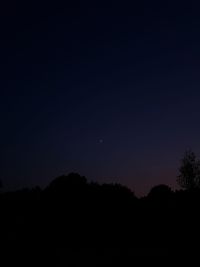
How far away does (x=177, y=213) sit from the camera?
155 feet

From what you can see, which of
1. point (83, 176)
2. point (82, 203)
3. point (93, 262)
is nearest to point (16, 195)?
point (83, 176)

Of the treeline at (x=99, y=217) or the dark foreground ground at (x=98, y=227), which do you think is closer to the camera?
the dark foreground ground at (x=98, y=227)

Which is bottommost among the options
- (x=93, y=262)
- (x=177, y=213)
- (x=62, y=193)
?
(x=93, y=262)

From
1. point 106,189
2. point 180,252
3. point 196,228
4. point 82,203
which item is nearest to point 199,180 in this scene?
point 106,189

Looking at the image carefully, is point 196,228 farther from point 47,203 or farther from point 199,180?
point 199,180

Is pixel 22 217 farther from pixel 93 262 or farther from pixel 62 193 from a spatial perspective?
pixel 93 262

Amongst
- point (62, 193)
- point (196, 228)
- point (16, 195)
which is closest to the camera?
point (196, 228)

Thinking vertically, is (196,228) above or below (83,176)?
below

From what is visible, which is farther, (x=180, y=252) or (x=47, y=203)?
(x=47, y=203)

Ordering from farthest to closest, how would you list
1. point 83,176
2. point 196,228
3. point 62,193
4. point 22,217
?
1. point 83,176
2. point 62,193
3. point 22,217
4. point 196,228

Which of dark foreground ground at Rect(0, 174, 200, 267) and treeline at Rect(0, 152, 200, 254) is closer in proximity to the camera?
dark foreground ground at Rect(0, 174, 200, 267)

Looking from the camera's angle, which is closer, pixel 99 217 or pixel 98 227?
pixel 98 227

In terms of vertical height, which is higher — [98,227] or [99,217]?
[99,217]

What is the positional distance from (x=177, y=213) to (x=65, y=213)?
46.3 feet
